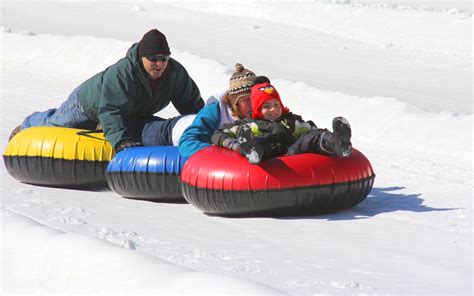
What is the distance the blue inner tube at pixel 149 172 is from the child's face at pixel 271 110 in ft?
2.28

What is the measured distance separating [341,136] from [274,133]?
1.48ft

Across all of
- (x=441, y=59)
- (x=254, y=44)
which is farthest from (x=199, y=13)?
(x=441, y=59)

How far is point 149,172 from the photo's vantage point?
6301 millimetres

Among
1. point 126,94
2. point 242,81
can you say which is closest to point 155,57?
point 126,94

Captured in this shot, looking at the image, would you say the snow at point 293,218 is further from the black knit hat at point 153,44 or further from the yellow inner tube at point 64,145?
the black knit hat at point 153,44

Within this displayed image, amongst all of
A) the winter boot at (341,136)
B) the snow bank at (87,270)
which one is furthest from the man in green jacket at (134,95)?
the snow bank at (87,270)

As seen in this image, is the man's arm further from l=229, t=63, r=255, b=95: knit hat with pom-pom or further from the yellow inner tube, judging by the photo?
the yellow inner tube

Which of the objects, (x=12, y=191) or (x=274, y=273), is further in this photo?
(x=12, y=191)

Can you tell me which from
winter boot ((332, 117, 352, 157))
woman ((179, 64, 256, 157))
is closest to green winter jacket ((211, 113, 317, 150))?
woman ((179, 64, 256, 157))

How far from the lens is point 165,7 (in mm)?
21234

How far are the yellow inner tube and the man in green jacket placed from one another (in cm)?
15

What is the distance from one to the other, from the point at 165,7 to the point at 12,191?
15148 millimetres

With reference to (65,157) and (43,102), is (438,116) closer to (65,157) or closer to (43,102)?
(65,157)

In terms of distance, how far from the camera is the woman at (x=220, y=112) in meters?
6.16
